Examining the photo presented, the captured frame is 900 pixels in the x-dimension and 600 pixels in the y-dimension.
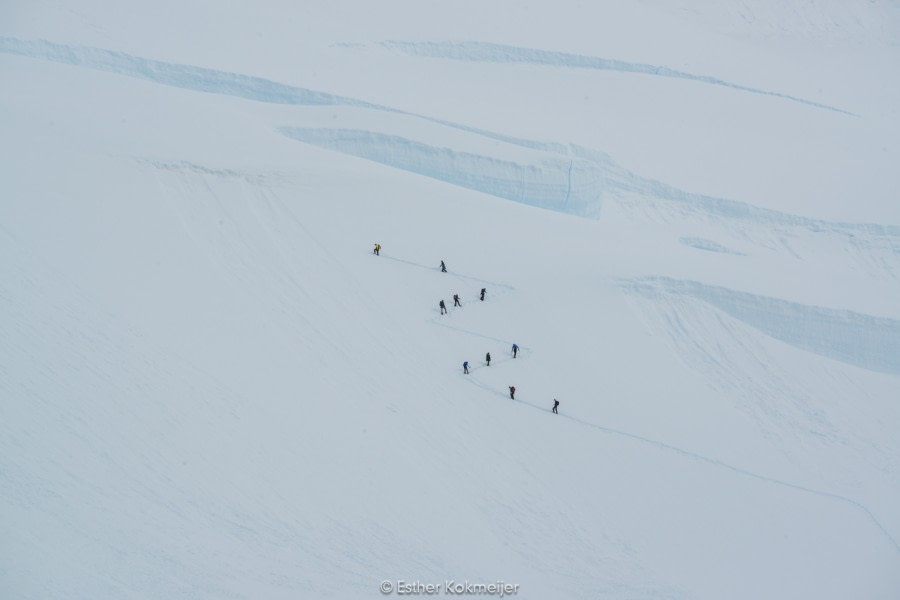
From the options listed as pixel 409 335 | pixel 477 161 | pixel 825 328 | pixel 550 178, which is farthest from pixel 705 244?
pixel 409 335

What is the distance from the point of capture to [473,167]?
2661cm

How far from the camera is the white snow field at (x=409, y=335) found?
15.4 metres

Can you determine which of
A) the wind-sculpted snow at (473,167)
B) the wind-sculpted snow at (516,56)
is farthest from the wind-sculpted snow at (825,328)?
the wind-sculpted snow at (516,56)

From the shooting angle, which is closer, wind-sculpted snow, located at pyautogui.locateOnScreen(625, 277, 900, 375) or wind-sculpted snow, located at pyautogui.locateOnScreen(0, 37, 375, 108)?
wind-sculpted snow, located at pyautogui.locateOnScreen(625, 277, 900, 375)

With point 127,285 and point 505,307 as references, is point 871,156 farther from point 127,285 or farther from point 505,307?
point 127,285

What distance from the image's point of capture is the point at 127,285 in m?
19.6

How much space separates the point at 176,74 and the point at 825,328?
24500 millimetres

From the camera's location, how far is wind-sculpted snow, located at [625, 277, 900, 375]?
21.8 meters

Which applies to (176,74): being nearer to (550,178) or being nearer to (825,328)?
(550,178)

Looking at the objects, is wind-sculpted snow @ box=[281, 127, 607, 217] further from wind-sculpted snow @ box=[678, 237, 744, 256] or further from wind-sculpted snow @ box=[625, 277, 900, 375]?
wind-sculpted snow @ box=[625, 277, 900, 375]

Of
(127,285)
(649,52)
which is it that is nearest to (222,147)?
(127,285)

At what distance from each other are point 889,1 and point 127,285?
52363 millimetres

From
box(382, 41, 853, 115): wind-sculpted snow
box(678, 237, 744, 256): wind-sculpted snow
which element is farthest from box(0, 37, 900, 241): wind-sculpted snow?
box(382, 41, 853, 115): wind-sculpted snow

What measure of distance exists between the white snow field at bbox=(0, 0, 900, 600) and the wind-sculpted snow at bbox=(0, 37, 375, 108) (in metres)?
0.12
